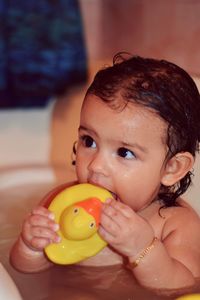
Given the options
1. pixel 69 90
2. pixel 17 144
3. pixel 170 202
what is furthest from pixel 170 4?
pixel 170 202

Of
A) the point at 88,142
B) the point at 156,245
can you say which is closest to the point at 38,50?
the point at 88,142

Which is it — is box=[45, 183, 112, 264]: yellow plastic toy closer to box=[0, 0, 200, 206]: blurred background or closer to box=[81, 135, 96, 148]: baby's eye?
box=[81, 135, 96, 148]: baby's eye

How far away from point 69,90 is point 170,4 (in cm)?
39

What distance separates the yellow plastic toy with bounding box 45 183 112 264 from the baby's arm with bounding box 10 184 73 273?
1 centimetres

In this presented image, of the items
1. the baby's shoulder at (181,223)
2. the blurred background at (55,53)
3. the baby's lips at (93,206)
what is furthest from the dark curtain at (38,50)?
the baby's lips at (93,206)

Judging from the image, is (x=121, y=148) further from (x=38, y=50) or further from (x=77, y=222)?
(x=38, y=50)

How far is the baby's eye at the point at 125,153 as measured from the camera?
101 cm

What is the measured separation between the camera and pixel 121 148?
101 centimetres

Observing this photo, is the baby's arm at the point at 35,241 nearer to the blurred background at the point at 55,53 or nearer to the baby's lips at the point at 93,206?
the baby's lips at the point at 93,206

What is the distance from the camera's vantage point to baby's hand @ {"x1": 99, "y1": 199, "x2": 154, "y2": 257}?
97 centimetres

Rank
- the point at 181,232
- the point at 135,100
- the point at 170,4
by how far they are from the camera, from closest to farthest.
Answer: the point at 135,100, the point at 181,232, the point at 170,4

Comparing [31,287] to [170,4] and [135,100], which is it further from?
[170,4]

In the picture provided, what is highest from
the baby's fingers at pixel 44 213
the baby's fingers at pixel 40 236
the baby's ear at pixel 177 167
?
the baby's ear at pixel 177 167

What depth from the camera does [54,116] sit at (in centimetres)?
199
